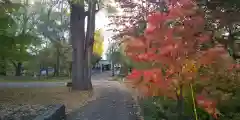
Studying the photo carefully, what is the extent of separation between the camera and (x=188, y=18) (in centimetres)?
498

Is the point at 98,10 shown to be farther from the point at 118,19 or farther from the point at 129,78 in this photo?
the point at 129,78

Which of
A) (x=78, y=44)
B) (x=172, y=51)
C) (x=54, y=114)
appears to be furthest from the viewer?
(x=78, y=44)

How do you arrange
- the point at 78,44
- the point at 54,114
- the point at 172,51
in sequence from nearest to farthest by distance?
the point at 172,51
the point at 54,114
the point at 78,44

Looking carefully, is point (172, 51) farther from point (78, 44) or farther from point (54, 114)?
point (78, 44)

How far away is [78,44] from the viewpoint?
19703 mm

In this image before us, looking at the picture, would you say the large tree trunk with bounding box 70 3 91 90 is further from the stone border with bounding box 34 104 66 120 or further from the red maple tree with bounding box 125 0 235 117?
the red maple tree with bounding box 125 0 235 117

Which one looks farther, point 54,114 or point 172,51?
point 54,114

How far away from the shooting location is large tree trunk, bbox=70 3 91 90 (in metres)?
19.5

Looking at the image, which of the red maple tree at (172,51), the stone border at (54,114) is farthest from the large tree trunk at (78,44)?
the red maple tree at (172,51)

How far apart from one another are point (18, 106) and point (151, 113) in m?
6.18

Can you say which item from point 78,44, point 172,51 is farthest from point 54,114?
point 78,44

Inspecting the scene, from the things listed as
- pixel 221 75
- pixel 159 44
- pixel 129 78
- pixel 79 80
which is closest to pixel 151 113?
pixel 221 75

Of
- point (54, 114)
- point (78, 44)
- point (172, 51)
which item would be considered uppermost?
point (78, 44)

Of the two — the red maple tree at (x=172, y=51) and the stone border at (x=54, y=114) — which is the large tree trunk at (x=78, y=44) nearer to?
the stone border at (x=54, y=114)
